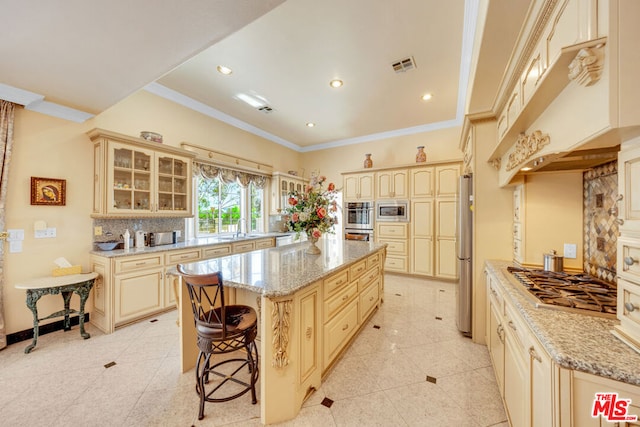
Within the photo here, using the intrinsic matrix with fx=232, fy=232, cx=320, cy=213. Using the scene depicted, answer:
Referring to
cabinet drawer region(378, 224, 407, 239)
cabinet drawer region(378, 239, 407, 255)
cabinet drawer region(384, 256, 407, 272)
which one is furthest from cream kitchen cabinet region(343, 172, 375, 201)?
cabinet drawer region(384, 256, 407, 272)

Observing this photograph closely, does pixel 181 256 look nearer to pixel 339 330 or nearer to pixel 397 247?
pixel 339 330

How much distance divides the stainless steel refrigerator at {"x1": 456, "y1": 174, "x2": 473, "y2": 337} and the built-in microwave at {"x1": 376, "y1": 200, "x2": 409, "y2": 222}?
7.54 feet

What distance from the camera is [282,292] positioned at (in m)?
1.39

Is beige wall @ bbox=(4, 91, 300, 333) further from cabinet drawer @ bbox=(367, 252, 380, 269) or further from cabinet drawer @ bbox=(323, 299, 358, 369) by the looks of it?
cabinet drawer @ bbox=(367, 252, 380, 269)

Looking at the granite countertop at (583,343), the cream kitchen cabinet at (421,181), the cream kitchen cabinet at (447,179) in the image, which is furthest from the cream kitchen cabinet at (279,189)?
the granite countertop at (583,343)

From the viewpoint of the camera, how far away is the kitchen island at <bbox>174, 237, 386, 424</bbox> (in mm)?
1461

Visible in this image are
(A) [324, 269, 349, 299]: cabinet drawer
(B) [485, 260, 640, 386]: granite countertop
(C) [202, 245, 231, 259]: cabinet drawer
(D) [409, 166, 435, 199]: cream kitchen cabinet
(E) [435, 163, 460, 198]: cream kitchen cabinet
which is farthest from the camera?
(D) [409, 166, 435, 199]: cream kitchen cabinet

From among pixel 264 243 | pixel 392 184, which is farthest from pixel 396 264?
pixel 264 243

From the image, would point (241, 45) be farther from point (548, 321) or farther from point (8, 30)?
point (548, 321)

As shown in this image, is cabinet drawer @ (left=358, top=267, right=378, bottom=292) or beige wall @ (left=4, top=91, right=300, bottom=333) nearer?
beige wall @ (left=4, top=91, right=300, bottom=333)

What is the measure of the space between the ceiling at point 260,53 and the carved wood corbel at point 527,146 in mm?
637

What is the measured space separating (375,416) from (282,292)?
1084mm

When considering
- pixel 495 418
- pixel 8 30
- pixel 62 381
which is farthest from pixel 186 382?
pixel 8 30

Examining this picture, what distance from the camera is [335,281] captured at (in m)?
1.97
